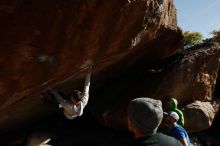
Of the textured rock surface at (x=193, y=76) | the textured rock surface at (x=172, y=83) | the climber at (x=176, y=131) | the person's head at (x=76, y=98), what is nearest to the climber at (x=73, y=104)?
the person's head at (x=76, y=98)

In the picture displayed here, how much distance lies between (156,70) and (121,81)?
1484 mm

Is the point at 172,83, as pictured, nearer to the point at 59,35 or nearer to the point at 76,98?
the point at 76,98

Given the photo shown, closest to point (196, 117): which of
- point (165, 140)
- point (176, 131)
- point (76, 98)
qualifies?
point (76, 98)

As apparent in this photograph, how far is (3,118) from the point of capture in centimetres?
1179

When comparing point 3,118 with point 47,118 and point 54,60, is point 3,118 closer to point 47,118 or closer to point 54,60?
point 47,118

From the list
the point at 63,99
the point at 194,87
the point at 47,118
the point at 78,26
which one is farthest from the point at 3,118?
the point at 194,87

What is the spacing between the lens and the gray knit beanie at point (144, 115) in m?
2.84

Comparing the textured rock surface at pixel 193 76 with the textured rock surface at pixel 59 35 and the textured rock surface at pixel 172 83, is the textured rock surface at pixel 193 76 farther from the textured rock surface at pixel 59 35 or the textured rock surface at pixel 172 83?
the textured rock surface at pixel 59 35

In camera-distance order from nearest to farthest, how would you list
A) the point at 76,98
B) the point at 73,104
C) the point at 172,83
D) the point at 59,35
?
the point at 59,35 → the point at 73,104 → the point at 76,98 → the point at 172,83

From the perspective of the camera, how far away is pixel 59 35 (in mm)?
7574

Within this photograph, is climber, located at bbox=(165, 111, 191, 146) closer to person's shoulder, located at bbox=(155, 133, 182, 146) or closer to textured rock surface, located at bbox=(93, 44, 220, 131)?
person's shoulder, located at bbox=(155, 133, 182, 146)

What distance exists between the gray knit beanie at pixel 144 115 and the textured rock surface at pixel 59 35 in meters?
4.46

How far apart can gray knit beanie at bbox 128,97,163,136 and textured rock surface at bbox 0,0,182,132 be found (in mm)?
4460

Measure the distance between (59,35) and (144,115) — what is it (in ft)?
16.6
